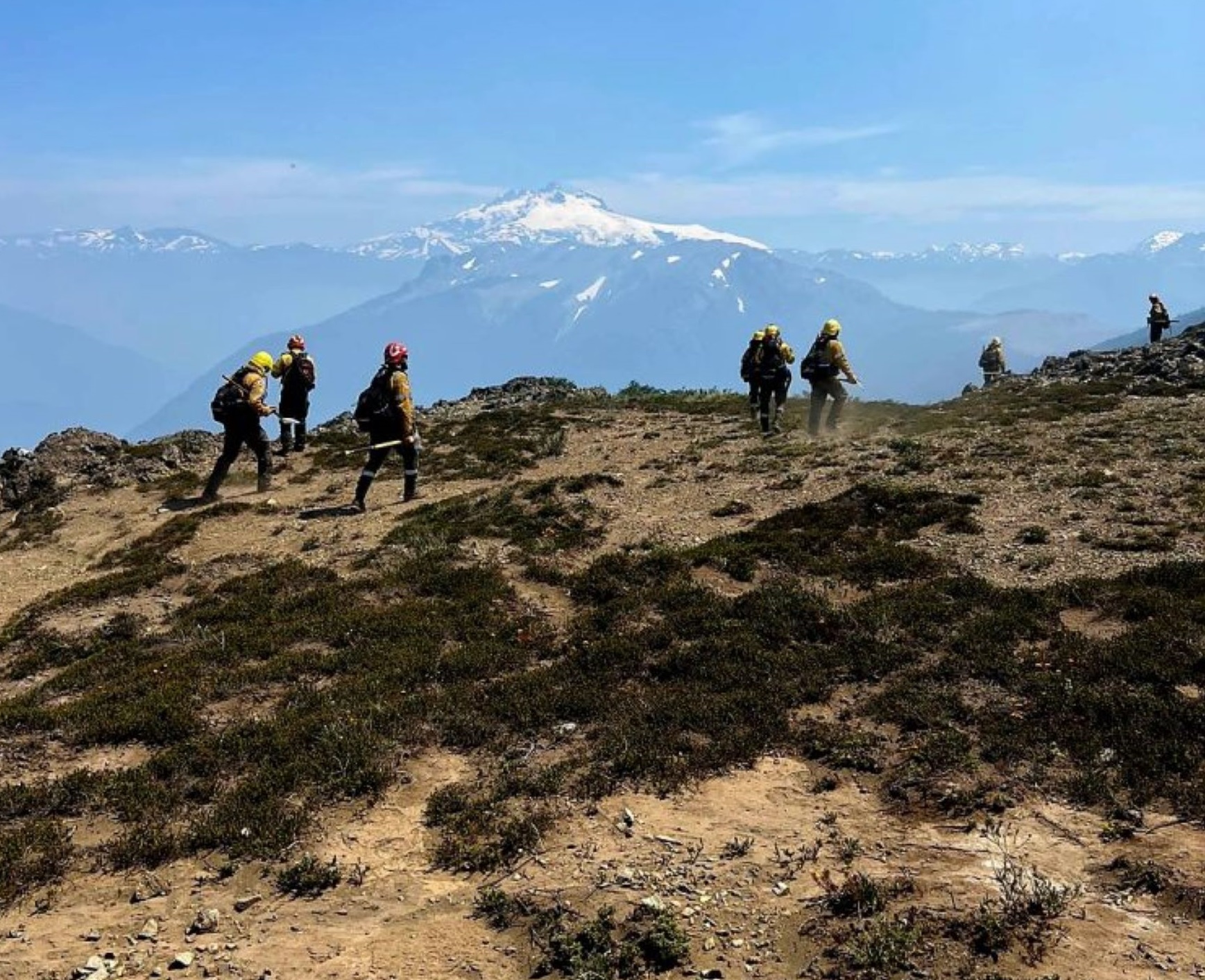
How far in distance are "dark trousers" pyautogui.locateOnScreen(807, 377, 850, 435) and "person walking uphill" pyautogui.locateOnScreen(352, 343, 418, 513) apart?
12.7 metres

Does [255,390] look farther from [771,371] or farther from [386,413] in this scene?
[771,371]

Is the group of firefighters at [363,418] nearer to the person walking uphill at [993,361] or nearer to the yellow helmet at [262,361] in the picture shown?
the yellow helmet at [262,361]

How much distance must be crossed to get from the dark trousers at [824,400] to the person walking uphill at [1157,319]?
27944 mm

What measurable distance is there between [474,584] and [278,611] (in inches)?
129

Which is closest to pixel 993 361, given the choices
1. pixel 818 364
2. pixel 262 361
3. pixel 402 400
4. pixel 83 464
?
pixel 818 364

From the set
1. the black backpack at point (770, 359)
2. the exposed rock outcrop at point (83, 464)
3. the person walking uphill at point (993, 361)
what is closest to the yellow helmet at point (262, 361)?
the exposed rock outcrop at point (83, 464)

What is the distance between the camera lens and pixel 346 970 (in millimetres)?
6262

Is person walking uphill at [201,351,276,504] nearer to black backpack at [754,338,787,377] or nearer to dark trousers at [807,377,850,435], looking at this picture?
black backpack at [754,338,787,377]

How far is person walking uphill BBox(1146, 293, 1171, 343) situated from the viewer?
4469 centimetres

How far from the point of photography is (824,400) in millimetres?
26875

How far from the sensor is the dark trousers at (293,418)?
90.0ft

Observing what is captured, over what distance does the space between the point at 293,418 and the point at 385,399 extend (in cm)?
898

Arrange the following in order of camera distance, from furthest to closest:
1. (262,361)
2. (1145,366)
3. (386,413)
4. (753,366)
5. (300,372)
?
(1145,366), (753,366), (300,372), (262,361), (386,413)

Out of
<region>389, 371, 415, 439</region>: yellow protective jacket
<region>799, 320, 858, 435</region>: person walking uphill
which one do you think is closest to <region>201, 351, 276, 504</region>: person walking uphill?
<region>389, 371, 415, 439</region>: yellow protective jacket
